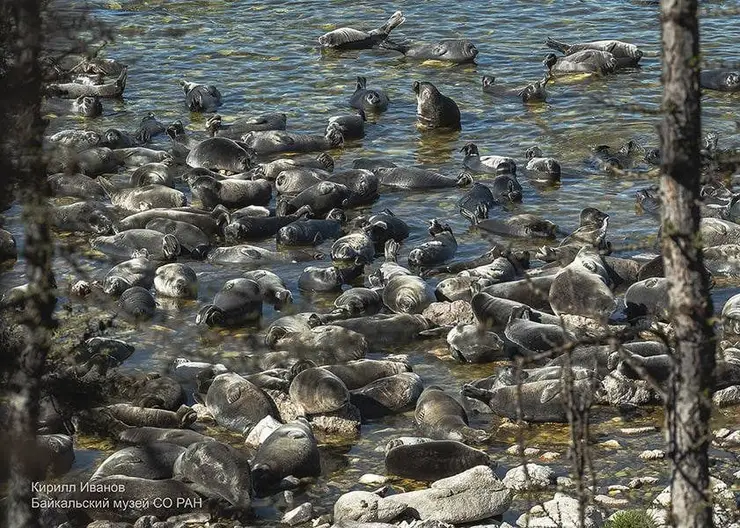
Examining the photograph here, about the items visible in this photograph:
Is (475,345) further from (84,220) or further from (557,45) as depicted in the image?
(557,45)

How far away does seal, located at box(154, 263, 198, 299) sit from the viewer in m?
12.1

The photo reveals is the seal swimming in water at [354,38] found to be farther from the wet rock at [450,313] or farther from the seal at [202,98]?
the wet rock at [450,313]

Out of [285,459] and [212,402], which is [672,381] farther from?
[212,402]

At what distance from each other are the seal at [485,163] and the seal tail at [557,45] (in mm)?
4830

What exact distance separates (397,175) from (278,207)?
183 cm

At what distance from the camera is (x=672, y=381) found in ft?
14.7

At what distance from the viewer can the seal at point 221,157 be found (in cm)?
1567

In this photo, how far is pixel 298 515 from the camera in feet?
25.4

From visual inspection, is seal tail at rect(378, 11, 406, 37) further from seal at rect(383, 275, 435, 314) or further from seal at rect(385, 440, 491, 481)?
seal at rect(385, 440, 491, 481)

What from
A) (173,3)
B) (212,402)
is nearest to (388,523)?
(212,402)

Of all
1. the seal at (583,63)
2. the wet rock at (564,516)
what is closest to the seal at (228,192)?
the seal at (583,63)

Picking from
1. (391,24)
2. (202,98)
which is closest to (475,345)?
(202,98)

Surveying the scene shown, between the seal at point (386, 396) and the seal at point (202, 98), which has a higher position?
the seal at point (202, 98)

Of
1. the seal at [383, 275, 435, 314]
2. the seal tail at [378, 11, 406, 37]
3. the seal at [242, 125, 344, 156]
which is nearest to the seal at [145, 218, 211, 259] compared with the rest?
the seal at [383, 275, 435, 314]
